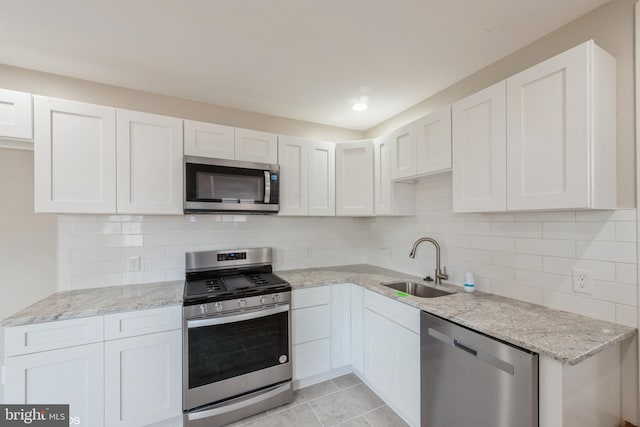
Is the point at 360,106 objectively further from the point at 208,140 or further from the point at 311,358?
the point at 311,358

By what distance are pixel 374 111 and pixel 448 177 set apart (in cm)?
102

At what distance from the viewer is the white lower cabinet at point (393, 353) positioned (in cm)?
177

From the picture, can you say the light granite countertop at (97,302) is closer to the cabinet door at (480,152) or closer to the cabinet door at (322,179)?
the cabinet door at (322,179)

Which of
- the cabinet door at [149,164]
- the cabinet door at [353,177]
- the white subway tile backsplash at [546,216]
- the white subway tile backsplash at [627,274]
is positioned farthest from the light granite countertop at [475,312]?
the cabinet door at [353,177]

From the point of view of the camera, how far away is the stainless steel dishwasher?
3.79 ft

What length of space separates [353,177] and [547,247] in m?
1.65

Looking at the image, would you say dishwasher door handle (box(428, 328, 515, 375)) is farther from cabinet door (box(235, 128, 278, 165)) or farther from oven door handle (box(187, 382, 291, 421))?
cabinet door (box(235, 128, 278, 165))

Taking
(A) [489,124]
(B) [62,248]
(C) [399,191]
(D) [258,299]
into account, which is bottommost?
(D) [258,299]

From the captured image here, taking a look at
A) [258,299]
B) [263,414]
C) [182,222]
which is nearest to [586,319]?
[258,299]

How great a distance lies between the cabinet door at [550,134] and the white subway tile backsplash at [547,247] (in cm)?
Answer: 36

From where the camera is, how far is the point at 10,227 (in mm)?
1904

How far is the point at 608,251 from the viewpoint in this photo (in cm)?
136

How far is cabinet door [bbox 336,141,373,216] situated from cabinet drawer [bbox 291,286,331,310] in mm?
821

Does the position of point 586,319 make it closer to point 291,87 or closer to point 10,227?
point 291,87
